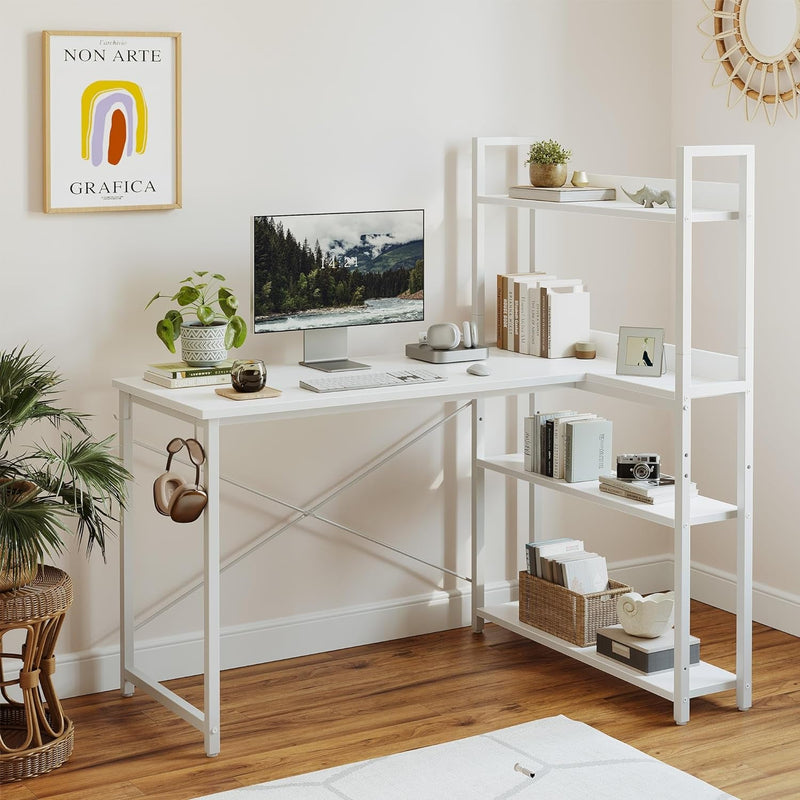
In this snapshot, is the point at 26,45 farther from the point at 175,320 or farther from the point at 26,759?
the point at 26,759

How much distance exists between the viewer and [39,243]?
3297mm

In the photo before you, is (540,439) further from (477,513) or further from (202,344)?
(202,344)

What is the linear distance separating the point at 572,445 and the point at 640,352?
1.08ft

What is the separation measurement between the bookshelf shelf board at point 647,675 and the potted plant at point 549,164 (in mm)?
1277

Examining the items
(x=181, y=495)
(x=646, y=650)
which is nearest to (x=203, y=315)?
(x=181, y=495)

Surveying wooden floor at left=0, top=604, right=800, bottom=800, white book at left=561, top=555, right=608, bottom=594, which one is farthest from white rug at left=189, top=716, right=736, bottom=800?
white book at left=561, top=555, right=608, bottom=594

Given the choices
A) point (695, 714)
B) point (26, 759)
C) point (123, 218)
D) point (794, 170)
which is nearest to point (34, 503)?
point (26, 759)

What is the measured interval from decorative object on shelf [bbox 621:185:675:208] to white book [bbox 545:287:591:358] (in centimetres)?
39

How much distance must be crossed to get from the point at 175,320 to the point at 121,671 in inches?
37.8

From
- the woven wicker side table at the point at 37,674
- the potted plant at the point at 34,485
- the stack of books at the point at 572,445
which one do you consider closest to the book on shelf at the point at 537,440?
the stack of books at the point at 572,445

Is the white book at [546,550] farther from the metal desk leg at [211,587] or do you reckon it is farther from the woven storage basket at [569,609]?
the metal desk leg at [211,587]

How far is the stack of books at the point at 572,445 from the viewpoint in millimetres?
3561

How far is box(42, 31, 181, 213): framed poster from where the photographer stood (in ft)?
10.7

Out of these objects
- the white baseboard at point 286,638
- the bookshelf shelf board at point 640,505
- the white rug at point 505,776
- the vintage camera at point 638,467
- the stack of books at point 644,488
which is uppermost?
the vintage camera at point 638,467
